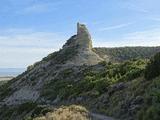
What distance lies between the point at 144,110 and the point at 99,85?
78.7 feet

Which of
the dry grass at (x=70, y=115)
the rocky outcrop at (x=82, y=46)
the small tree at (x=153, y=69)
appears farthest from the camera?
the rocky outcrop at (x=82, y=46)

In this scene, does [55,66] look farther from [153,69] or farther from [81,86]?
[153,69]

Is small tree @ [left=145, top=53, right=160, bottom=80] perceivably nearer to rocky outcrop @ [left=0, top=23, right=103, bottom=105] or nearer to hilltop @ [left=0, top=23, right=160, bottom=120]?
hilltop @ [left=0, top=23, right=160, bottom=120]

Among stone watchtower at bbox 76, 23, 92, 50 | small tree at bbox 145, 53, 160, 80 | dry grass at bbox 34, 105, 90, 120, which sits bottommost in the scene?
dry grass at bbox 34, 105, 90, 120

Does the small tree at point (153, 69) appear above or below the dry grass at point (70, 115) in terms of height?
above

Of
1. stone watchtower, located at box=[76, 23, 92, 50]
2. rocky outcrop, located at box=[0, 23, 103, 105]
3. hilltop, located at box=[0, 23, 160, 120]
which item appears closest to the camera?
hilltop, located at box=[0, 23, 160, 120]

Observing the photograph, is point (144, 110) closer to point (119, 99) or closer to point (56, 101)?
point (119, 99)

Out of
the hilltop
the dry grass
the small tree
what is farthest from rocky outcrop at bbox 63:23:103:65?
the dry grass

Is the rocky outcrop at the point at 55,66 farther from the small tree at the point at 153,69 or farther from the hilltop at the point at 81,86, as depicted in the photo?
the small tree at the point at 153,69

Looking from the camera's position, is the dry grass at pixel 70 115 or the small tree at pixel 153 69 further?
the small tree at pixel 153 69

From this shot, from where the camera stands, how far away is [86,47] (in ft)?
329

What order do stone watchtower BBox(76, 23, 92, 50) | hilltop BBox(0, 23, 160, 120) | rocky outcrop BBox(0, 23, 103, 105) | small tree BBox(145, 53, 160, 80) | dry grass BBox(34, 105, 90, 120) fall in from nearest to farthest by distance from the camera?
dry grass BBox(34, 105, 90, 120)
hilltop BBox(0, 23, 160, 120)
small tree BBox(145, 53, 160, 80)
rocky outcrop BBox(0, 23, 103, 105)
stone watchtower BBox(76, 23, 92, 50)

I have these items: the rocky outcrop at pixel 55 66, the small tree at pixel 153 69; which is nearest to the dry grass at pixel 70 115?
the small tree at pixel 153 69

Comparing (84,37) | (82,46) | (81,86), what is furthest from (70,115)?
(84,37)
